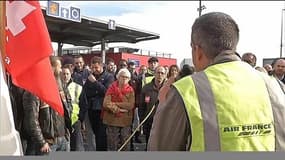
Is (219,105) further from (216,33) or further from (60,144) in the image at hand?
(60,144)

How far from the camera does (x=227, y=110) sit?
6.67ft

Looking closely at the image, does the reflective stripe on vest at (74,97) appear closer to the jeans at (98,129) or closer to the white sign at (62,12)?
the jeans at (98,129)

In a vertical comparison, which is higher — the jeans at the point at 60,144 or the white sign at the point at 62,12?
the white sign at the point at 62,12

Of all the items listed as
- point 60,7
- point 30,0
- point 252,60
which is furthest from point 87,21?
point 30,0

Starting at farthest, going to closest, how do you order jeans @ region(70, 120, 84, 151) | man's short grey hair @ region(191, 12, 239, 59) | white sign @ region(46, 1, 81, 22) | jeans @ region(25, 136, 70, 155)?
white sign @ region(46, 1, 81, 22) → jeans @ region(70, 120, 84, 151) → jeans @ region(25, 136, 70, 155) → man's short grey hair @ region(191, 12, 239, 59)

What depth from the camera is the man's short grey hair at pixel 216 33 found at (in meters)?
2.14

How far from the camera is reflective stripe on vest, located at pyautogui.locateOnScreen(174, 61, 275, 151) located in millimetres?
1998

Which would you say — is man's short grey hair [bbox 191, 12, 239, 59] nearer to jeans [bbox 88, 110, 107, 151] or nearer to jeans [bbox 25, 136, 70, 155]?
jeans [bbox 25, 136, 70, 155]

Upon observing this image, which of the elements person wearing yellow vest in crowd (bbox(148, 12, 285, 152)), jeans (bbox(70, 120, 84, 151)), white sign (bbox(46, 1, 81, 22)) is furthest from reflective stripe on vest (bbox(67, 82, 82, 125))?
white sign (bbox(46, 1, 81, 22))

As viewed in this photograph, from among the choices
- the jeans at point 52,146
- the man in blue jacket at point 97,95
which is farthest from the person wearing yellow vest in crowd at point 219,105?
the man in blue jacket at point 97,95

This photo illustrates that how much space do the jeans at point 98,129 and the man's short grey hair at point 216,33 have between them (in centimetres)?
553

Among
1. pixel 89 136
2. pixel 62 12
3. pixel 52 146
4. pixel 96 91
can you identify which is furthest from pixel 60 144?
pixel 62 12

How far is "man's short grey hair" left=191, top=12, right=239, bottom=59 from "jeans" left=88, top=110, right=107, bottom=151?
5.53 meters

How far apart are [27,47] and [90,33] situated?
28.4 meters
